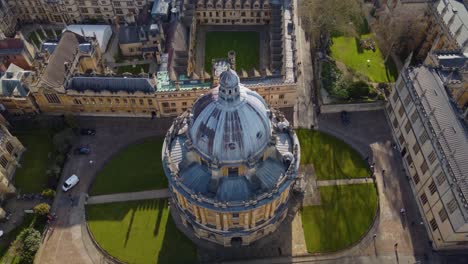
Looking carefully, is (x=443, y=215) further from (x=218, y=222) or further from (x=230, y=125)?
(x=230, y=125)

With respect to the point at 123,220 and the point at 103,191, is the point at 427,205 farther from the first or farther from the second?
the point at 103,191

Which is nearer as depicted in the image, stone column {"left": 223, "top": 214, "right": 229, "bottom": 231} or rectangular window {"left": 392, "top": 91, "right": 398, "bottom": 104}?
stone column {"left": 223, "top": 214, "right": 229, "bottom": 231}

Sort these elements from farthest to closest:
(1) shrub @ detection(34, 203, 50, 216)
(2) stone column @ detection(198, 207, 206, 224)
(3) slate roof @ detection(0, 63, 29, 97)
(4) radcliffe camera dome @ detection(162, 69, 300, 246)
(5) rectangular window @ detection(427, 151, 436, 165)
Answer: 1. (3) slate roof @ detection(0, 63, 29, 97)
2. (1) shrub @ detection(34, 203, 50, 216)
3. (5) rectangular window @ detection(427, 151, 436, 165)
4. (2) stone column @ detection(198, 207, 206, 224)
5. (4) radcliffe camera dome @ detection(162, 69, 300, 246)

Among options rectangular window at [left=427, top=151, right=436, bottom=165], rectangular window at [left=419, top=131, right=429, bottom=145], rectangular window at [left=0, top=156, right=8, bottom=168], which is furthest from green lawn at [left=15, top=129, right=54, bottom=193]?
rectangular window at [left=419, top=131, right=429, bottom=145]

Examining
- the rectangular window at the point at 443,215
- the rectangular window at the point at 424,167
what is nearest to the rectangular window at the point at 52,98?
the rectangular window at the point at 424,167

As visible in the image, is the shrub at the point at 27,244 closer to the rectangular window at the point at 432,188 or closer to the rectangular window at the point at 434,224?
the rectangular window at the point at 434,224

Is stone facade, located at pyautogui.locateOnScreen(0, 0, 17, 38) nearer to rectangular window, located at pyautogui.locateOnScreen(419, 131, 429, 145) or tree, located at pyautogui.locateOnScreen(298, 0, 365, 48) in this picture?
tree, located at pyautogui.locateOnScreen(298, 0, 365, 48)

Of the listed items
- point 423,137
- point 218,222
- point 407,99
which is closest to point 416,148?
point 423,137
